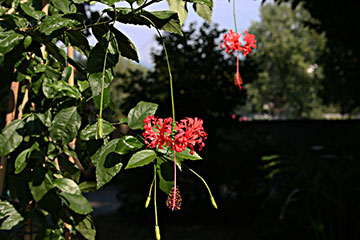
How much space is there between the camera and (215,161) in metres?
4.86

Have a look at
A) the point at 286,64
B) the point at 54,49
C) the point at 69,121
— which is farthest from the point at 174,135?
the point at 286,64

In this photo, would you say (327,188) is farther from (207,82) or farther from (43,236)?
(43,236)

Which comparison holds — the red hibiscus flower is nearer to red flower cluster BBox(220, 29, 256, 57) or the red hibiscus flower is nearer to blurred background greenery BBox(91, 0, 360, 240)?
red flower cluster BBox(220, 29, 256, 57)

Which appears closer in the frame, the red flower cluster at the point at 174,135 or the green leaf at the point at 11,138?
the red flower cluster at the point at 174,135

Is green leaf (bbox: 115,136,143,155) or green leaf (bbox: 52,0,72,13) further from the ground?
green leaf (bbox: 52,0,72,13)

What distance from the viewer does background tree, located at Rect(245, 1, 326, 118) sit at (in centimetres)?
2877

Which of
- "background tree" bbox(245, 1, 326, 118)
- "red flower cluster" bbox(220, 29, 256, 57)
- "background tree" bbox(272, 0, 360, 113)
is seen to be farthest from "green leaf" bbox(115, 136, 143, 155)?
"background tree" bbox(245, 1, 326, 118)

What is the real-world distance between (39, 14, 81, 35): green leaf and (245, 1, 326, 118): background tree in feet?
87.2

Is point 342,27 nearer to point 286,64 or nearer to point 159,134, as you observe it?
point 159,134

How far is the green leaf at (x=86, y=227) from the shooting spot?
1111mm

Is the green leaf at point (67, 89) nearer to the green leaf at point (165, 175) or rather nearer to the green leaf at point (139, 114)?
the green leaf at point (139, 114)

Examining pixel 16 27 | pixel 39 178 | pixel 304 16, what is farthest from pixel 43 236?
pixel 304 16

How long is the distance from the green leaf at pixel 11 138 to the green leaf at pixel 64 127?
0.15 meters

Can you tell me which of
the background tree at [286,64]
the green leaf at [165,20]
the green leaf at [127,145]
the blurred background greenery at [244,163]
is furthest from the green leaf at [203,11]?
the background tree at [286,64]
